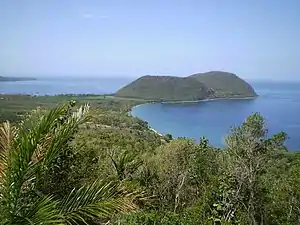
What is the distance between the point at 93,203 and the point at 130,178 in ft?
15.2

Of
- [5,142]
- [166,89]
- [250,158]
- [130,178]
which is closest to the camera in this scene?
[5,142]

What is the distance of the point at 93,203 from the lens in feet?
7.63

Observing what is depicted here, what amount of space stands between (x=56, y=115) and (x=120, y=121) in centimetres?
6052

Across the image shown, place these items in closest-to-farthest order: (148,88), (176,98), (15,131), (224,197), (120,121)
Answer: (15,131) < (224,197) < (120,121) < (176,98) < (148,88)

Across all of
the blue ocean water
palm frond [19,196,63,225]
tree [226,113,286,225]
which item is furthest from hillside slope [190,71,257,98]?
palm frond [19,196,63,225]

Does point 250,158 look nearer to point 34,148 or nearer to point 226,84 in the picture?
point 34,148

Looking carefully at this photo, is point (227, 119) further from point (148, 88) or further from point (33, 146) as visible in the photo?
point (33, 146)

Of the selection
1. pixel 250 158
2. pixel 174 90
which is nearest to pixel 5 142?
pixel 250 158

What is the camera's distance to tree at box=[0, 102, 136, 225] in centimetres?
207

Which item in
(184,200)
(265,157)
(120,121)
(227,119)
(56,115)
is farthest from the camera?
(227,119)

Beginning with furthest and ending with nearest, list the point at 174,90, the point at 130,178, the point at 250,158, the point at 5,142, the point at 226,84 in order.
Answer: the point at 226,84 → the point at 174,90 → the point at 250,158 → the point at 130,178 → the point at 5,142

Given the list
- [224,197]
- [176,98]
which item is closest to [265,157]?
[224,197]

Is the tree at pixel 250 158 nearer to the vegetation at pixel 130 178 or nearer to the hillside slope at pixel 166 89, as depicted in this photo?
the vegetation at pixel 130 178

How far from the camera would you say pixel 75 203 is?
2.31 metres
